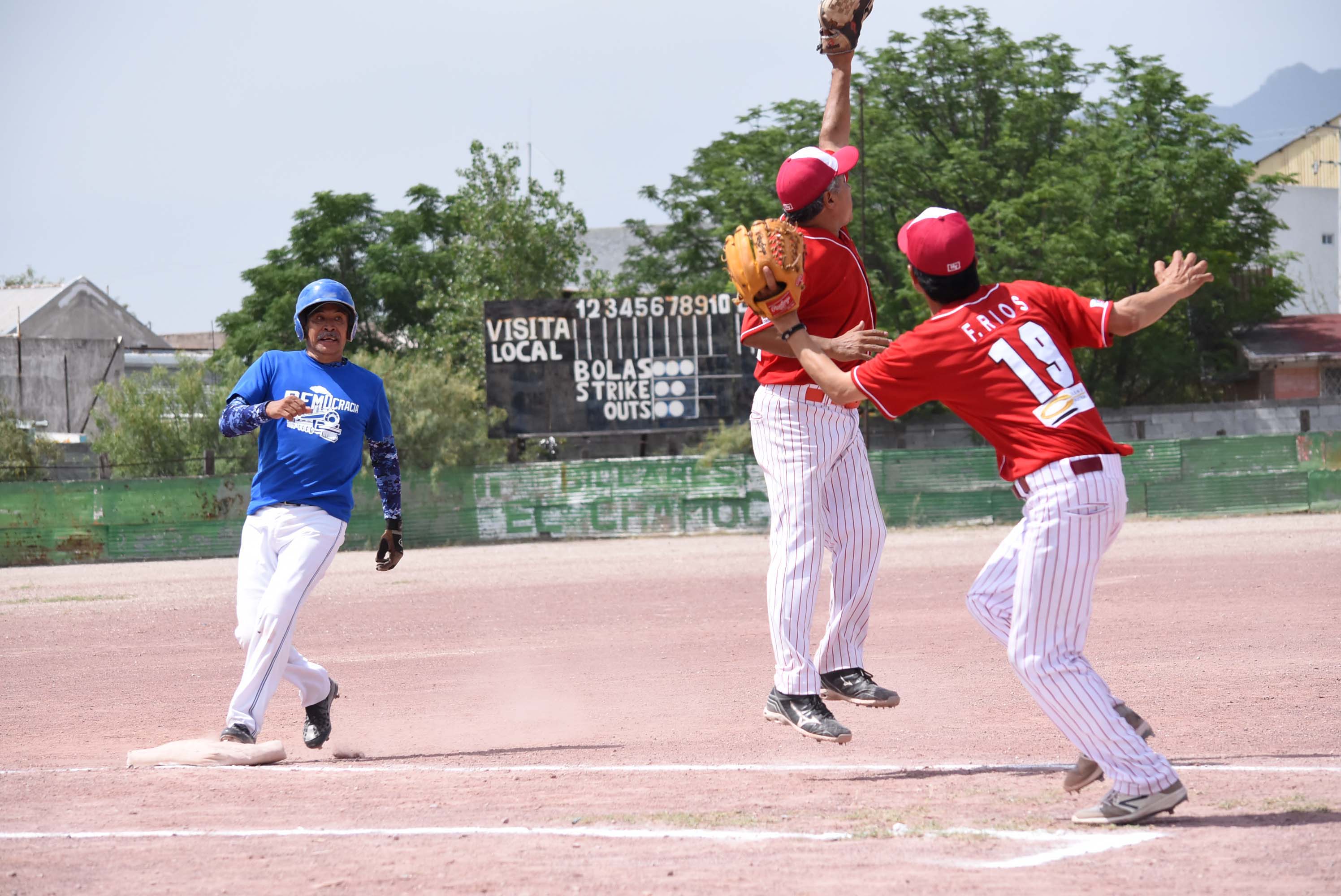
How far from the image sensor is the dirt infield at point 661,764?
140 inches

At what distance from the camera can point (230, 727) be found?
560 centimetres

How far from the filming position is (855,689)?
5242 mm

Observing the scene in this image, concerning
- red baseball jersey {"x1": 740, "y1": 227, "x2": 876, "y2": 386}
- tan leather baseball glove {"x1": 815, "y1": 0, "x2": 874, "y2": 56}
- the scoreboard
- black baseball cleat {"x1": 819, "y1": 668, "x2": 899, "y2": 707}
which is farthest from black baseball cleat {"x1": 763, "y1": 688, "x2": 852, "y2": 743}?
the scoreboard

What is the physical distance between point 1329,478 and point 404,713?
20028 mm

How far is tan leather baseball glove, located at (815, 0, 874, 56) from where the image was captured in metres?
5.69

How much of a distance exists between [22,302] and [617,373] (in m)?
39.5

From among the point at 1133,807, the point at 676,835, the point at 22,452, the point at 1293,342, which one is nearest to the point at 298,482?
the point at 676,835

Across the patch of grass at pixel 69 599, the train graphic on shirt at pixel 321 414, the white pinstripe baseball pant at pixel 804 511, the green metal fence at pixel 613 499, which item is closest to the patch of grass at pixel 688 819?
the white pinstripe baseball pant at pixel 804 511

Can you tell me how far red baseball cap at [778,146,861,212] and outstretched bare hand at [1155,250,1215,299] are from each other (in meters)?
1.30

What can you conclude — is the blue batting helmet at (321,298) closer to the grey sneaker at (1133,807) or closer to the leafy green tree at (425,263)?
the grey sneaker at (1133,807)

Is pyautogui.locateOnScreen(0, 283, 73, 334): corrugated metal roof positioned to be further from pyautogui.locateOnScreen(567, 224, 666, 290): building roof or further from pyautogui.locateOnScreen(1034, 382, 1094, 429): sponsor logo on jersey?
pyautogui.locateOnScreen(1034, 382, 1094, 429): sponsor logo on jersey

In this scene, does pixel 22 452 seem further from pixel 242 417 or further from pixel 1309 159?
pixel 1309 159

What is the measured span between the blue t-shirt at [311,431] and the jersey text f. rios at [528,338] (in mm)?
19123

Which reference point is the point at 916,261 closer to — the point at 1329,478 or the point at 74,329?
the point at 1329,478
